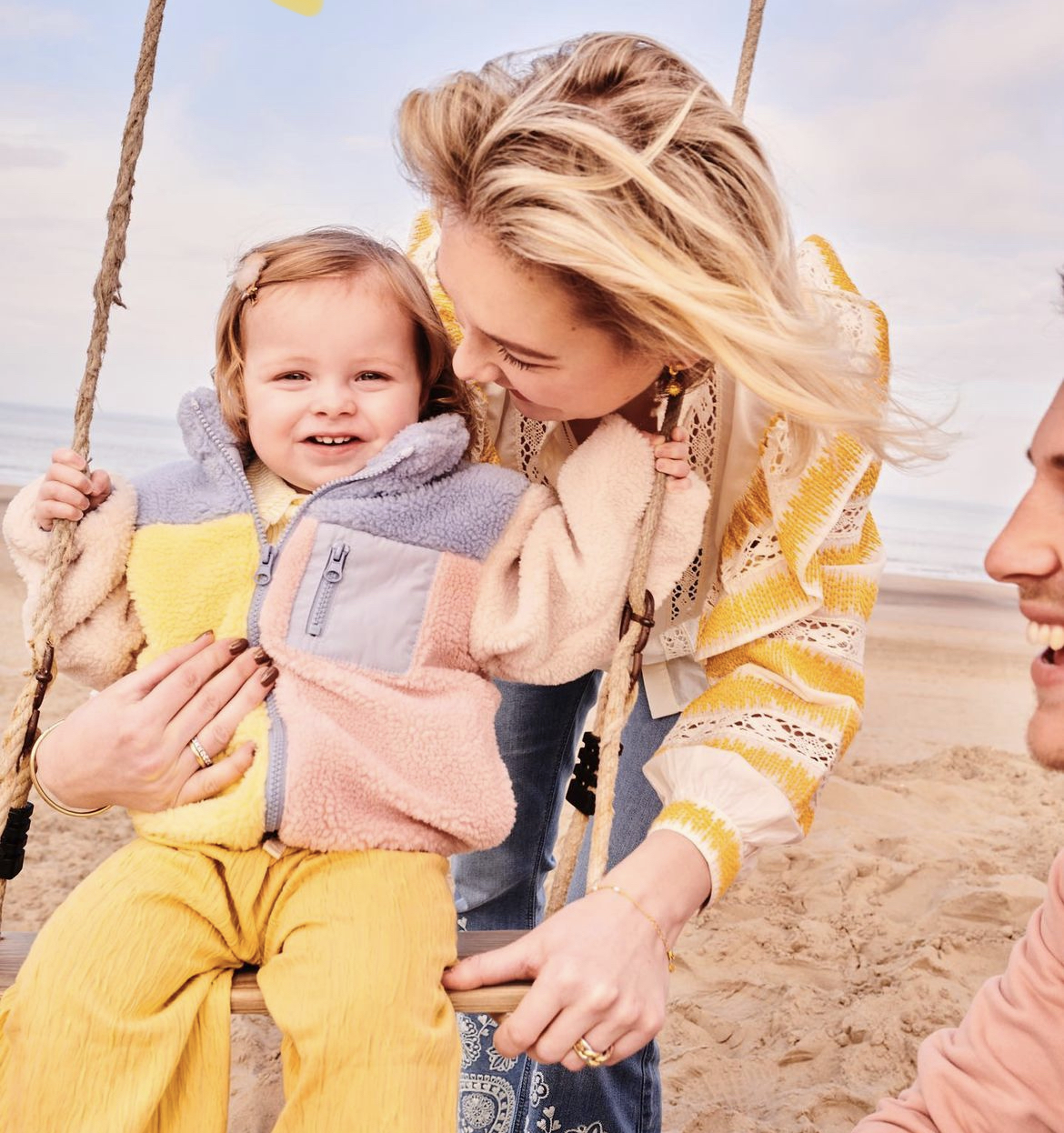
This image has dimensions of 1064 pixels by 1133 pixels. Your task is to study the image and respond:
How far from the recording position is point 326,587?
1500mm

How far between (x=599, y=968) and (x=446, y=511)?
0.64 metres

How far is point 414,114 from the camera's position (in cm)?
140

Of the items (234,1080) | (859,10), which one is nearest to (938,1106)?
(234,1080)

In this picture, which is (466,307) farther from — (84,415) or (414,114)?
(84,415)

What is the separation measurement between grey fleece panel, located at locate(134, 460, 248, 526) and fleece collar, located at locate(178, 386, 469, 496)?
25 millimetres

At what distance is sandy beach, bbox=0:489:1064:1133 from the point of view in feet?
7.84

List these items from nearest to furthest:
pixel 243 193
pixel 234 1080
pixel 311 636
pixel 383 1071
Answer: pixel 383 1071, pixel 311 636, pixel 234 1080, pixel 243 193

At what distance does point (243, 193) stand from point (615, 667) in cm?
1808

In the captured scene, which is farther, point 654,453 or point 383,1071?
point 654,453

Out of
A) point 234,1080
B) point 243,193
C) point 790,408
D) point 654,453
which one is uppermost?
point 790,408

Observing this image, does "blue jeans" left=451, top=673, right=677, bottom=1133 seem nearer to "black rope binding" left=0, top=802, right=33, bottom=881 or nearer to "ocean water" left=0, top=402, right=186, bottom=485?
"black rope binding" left=0, top=802, right=33, bottom=881

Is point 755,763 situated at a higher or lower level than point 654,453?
lower

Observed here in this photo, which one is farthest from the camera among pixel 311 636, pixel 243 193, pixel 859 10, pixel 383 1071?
pixel 243 193

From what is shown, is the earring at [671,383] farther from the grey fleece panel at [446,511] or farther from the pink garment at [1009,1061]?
A: the pink garment at [1009,1061]
